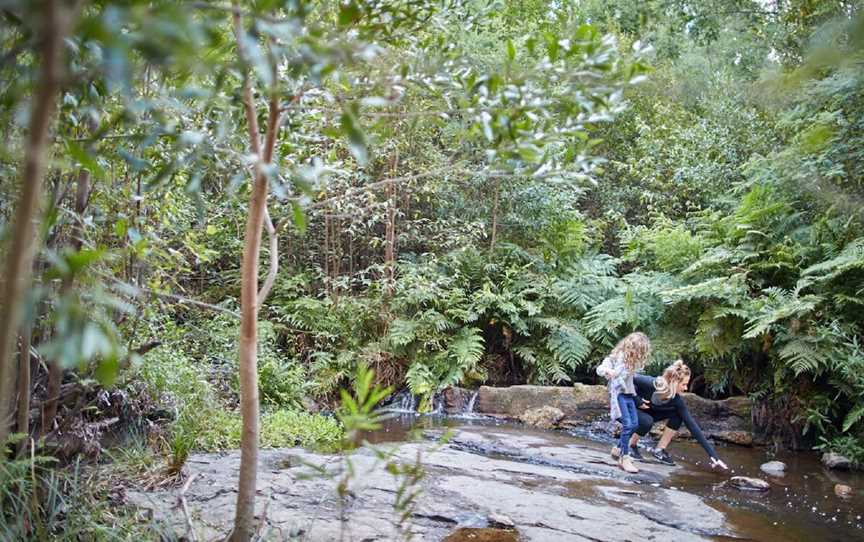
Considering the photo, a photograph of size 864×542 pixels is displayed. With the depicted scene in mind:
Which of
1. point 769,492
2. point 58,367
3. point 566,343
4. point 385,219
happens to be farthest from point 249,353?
point 385,219

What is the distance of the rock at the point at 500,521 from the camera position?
403 centimetres

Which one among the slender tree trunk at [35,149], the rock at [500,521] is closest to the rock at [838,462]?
the rock at [500,521]

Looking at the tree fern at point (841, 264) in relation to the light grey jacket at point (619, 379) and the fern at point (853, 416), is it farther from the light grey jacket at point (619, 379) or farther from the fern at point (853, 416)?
the light grey jacket at point (619, 379)

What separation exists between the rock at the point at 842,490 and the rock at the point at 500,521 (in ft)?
12.1

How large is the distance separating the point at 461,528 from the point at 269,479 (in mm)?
1293

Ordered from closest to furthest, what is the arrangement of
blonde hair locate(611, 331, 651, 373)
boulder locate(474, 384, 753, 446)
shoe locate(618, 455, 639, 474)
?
shoe locate(618, 455, 639, 474) → blonde hair locate(611, 331, 651, 373) → boulder locate(474, 384, 753, 446)

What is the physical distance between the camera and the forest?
1.81 meters

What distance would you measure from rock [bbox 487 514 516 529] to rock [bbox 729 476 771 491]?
3033 millimetres

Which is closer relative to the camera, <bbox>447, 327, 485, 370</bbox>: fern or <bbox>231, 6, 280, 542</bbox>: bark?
<bbox>231, 6, 280, 542</bbox>: bark

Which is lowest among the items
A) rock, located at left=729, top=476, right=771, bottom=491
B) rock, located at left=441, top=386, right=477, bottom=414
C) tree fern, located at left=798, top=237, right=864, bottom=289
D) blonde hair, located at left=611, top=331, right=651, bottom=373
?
rock, located at left=729, top=476, right=771, bottom=491

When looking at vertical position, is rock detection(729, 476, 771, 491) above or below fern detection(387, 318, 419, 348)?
below

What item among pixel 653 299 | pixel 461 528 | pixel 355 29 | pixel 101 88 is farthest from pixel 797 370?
pixel 101 88

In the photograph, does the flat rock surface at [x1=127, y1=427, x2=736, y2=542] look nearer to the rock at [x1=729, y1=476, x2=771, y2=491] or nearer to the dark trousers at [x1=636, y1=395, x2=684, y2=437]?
the dark trousers at [x1=636, y1=395, x2=684, y2=437]

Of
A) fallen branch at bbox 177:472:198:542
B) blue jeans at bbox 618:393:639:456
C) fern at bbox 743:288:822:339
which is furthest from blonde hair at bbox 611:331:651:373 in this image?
fallen branch at bbox 177:472:198:542
